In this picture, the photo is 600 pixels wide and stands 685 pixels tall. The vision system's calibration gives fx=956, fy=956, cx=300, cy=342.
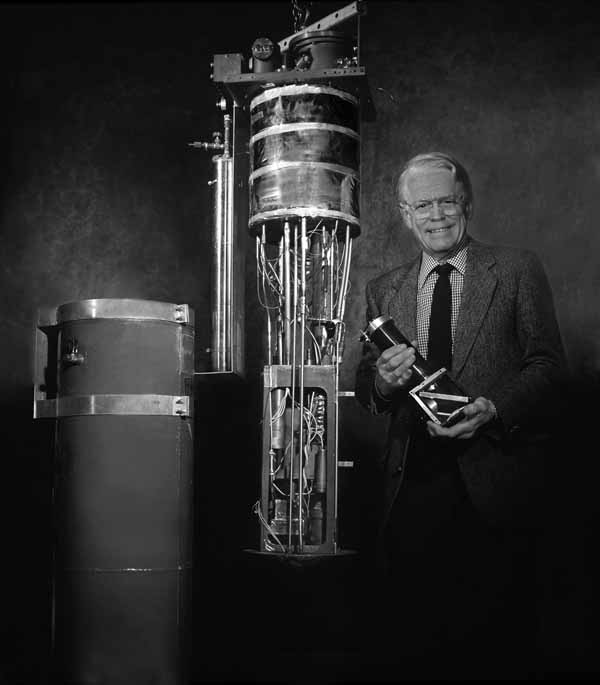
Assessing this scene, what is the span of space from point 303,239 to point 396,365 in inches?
20.8

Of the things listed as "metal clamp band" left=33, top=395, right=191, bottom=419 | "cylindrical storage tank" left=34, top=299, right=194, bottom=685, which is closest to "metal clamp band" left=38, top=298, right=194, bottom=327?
"cylindrical storage tank" left=34, top=299, right=194, bottom=685

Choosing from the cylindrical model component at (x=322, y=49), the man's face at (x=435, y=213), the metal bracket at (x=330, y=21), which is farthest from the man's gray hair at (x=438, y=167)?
the metal bracket at (x=330, y=21)

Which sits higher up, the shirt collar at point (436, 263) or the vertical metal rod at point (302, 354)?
the shirt collar at point (436, 263)

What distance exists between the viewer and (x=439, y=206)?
10.7ft

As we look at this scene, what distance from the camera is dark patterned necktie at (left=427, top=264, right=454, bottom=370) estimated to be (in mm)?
3070

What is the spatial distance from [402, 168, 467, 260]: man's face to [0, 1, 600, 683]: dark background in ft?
0.28

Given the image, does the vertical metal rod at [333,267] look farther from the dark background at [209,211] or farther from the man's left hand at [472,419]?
Result: the man's left hand at [472,419]

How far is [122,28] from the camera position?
372cm

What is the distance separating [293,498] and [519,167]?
1.37m

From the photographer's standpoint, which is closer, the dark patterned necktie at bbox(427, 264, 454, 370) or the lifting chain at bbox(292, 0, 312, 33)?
the dark patterned necktie at bbox(427, 264, 454, 370)

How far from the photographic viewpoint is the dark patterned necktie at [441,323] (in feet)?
10.1

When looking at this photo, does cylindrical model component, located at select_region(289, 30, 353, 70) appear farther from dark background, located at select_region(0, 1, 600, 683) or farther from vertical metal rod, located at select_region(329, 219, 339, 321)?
vertical metal rod, located at select_region(329, 219, 339, 321)

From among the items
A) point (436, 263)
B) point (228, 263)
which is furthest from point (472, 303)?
point (228, 263)

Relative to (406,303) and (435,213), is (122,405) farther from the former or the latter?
(435,213)
